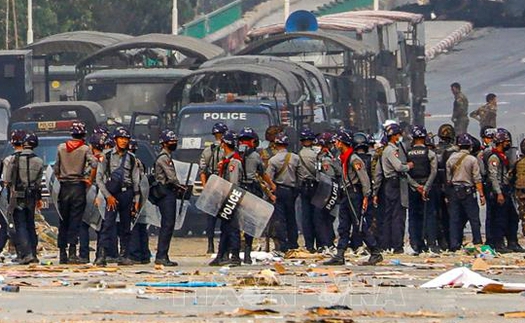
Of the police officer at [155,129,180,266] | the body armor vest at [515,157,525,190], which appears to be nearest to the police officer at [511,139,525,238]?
the body armor vest at [515,157,525,190]

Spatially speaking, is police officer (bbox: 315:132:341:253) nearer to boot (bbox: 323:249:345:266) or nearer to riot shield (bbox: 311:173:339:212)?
riot shield (bbox: 311:173:339:212)

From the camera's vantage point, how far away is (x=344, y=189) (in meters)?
23.4

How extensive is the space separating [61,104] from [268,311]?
74.7 ft

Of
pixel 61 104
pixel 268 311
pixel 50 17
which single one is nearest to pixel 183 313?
pixel 268 311

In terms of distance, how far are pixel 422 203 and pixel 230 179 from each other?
362cm

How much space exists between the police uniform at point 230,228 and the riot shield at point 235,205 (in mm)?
79

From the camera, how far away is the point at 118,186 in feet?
75.8

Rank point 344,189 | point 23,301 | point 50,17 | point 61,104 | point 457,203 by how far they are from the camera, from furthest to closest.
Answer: point 50,17
point 61,104
point 457,203
point 344,189
point 23,301

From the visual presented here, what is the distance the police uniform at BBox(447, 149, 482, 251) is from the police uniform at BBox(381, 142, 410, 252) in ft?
3.00

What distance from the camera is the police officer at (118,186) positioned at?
75.5 feet

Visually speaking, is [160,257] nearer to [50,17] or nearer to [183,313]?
[183,313]

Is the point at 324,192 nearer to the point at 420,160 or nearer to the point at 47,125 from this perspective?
the point at 420,160

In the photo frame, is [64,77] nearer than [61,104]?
No

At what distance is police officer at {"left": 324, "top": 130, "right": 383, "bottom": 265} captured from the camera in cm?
2314
